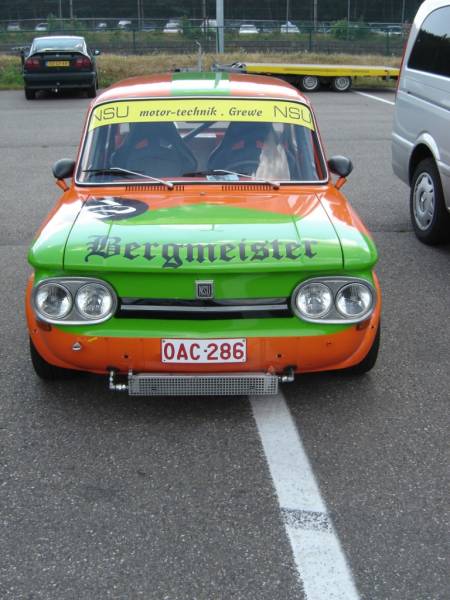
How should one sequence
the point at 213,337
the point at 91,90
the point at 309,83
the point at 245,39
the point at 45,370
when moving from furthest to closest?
1. the point at 245,39
2. the point at 309,83
3. the point at 91,90
4. the point at 45,370
5. the point at 213,337

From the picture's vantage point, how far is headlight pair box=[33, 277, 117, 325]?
4125 millimetres

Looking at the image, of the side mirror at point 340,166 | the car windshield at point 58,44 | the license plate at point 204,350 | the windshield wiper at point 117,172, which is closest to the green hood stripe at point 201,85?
the windshield wiper at point 117,172

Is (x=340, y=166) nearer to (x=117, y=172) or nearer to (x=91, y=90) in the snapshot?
(x=117, y=172)

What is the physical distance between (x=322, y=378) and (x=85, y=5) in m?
43.6

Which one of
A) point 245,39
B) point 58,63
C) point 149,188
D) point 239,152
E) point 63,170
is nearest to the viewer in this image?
point 149,188

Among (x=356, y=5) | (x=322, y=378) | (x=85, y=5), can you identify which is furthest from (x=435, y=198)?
(x=85, y=5)

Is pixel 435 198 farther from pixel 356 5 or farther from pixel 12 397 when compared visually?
pixel 356 5

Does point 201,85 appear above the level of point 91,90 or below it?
above

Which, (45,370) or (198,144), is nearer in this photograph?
(45,370)

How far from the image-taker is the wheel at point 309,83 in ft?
78.5

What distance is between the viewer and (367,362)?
4691mm

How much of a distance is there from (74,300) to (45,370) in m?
0.66

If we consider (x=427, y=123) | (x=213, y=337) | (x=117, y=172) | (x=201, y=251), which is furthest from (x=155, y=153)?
(x=427, y=123)

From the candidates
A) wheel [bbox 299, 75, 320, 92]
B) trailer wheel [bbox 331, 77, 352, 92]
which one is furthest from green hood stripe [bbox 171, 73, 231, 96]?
trailer wheel [bbox 331, 77, 352, 92]
